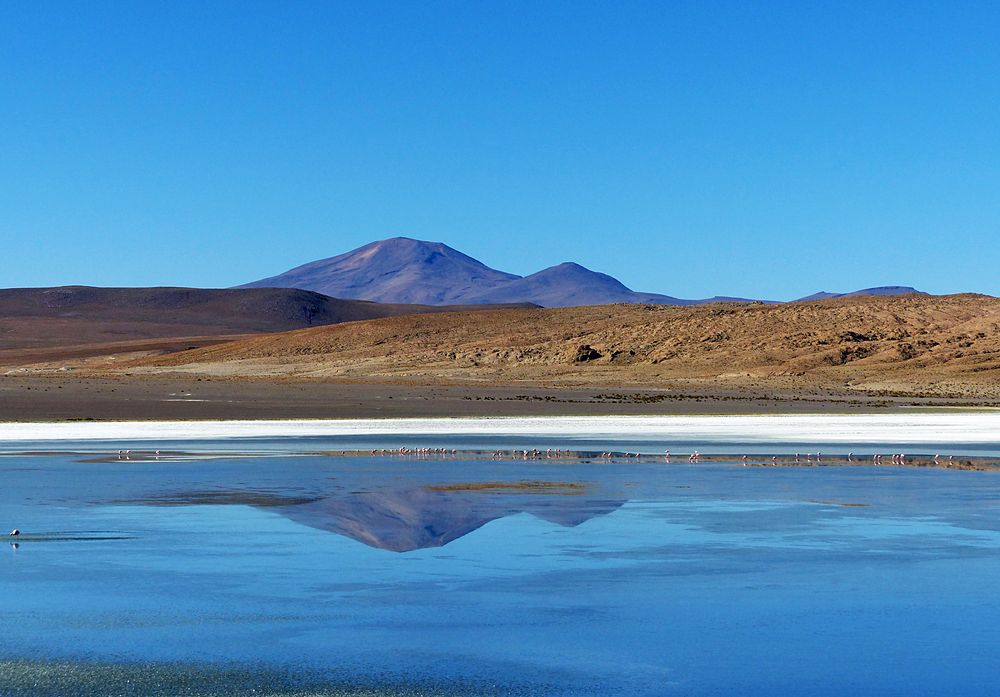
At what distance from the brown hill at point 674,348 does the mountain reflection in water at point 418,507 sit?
5375cm

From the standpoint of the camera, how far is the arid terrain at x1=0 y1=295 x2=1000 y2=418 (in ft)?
179

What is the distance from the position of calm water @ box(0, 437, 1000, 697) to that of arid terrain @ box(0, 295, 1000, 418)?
28.5m

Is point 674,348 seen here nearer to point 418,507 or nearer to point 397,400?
point 397,400

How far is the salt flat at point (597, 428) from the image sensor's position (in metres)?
→ 33.1

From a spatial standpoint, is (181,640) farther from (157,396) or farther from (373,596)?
(157,396)

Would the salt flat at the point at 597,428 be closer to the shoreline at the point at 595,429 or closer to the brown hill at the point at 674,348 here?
the shoreline at the point at 595,429

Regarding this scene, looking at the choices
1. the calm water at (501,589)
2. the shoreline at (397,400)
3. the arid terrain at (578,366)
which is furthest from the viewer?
the arid terrain at (578,366)

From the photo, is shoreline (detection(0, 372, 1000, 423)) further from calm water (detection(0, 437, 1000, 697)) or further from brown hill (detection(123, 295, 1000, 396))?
calm water (detection(0, 437, 1000, 697))

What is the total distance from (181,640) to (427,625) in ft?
5.72

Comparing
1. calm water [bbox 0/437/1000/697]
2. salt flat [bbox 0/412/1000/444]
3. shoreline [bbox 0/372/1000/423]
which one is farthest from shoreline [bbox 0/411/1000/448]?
calm water [bbox 0/437/1000/697]

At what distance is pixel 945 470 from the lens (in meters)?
22.9

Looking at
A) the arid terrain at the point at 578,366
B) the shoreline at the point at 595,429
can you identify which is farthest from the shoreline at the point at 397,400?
the shoreline at the point at 595,429

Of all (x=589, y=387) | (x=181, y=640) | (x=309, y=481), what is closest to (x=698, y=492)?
(x=309, y=481)

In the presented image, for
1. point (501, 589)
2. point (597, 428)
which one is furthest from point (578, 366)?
point (501, 589)
